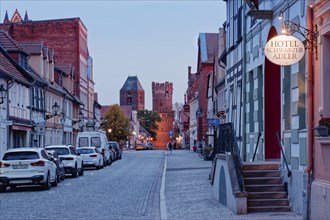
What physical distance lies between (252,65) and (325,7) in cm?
890

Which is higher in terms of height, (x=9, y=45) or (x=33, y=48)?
(x=33, y=48)

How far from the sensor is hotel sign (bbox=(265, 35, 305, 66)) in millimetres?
14625

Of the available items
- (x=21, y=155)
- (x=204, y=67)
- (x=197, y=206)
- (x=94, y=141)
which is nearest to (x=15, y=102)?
(x=94, y=141)

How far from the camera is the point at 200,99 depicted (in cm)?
8331

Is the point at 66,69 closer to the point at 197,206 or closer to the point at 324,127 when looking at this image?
A: the point at 197,206

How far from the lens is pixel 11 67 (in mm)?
45094

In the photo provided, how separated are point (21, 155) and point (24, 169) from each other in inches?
25.8

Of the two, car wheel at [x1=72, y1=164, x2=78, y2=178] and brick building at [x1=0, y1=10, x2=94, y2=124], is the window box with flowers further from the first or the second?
brick building at [x1=0, y1=10, x2=94, y2=124]

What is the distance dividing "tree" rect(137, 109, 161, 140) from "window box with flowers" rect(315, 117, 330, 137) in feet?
590

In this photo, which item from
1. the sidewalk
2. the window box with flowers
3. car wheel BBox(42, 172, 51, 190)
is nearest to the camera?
the window box with flowers

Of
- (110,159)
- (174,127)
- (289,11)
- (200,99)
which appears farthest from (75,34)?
(174,127)

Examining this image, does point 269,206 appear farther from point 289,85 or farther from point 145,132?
point 145,132

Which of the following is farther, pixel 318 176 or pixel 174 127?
pixel 174 127

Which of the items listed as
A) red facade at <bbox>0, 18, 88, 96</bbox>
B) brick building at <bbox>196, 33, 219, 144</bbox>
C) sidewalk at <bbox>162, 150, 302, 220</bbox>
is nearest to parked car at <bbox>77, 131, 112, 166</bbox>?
sidewalk at <bbox>162, 150, 302, 220</bbox>
